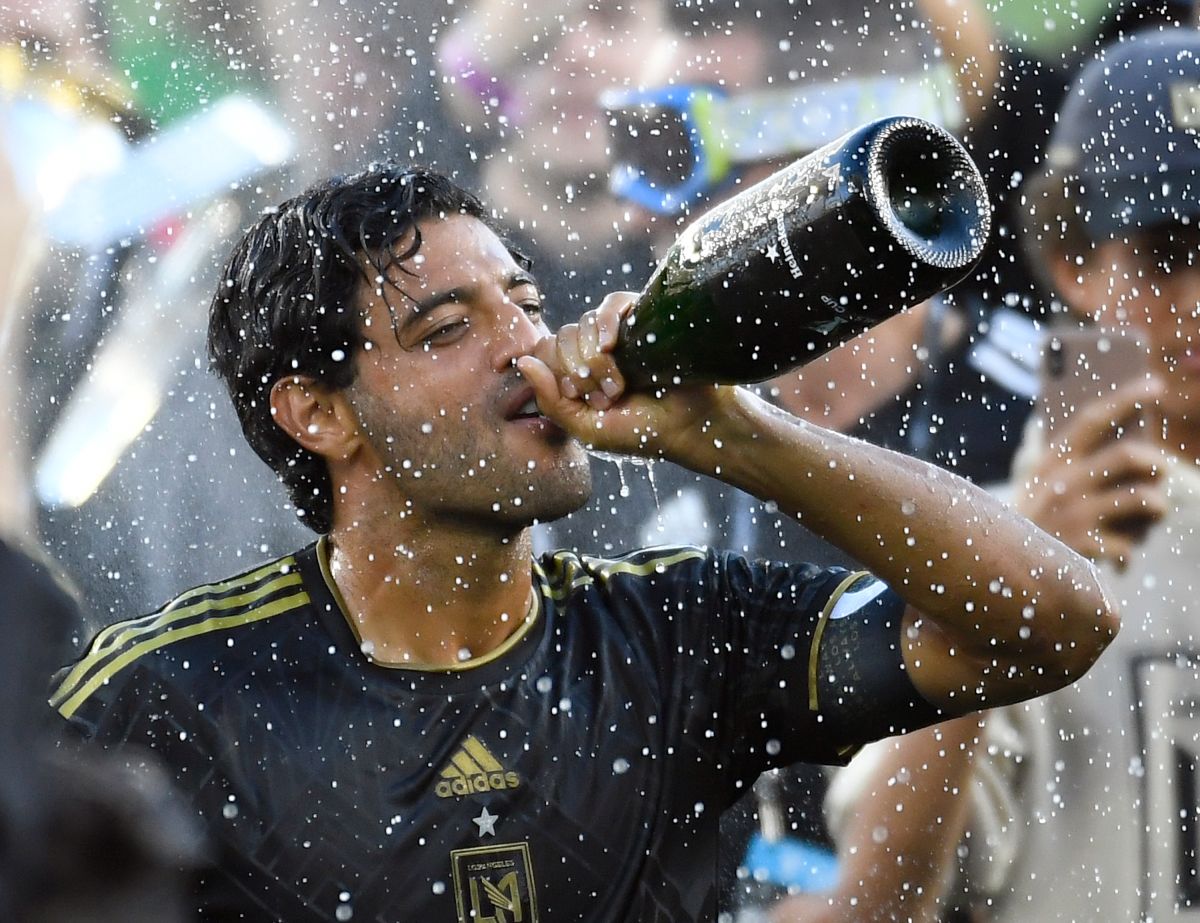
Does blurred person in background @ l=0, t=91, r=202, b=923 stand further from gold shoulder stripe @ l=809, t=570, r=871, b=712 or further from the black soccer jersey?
gold shoulder stripe @ l=809, t=570, r=871, b=712

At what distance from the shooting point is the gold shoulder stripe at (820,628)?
2.13 metres

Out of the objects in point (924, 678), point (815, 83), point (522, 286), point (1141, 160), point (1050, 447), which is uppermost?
point (815, 83)

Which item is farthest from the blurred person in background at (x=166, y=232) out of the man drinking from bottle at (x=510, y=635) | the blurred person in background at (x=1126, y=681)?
the blurred person in background at (x=1126, y=681)

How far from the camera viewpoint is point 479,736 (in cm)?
211

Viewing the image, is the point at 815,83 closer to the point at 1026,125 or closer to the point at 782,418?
the point at 1026,125

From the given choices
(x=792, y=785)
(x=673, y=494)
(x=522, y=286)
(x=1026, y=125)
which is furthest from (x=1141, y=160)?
(x=522, y=286)

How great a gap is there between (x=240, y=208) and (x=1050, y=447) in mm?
1916

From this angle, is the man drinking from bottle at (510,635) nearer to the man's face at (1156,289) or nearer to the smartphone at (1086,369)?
the smartphone at (1086,369)

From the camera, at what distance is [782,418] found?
2.00 metres

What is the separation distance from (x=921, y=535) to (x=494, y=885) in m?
0.70

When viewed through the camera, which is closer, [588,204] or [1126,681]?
[1126,681]

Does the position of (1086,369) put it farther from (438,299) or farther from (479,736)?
(479,736)

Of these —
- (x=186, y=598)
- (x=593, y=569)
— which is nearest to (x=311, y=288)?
(x=186, y=598)

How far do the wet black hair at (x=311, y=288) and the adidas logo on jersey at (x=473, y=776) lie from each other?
539mm
